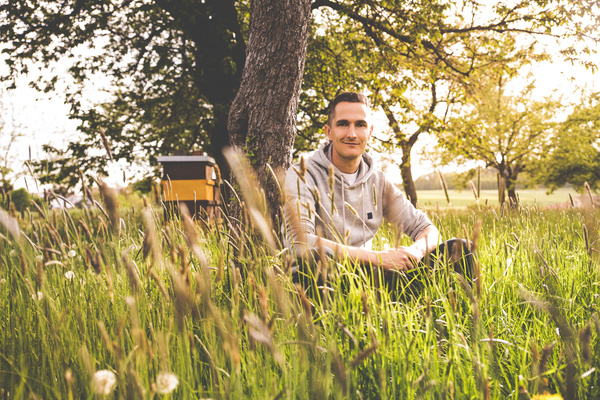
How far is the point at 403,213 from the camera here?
3.56 m

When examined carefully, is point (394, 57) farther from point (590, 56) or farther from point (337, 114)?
point (337, 114)

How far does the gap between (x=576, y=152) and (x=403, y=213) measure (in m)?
24.9

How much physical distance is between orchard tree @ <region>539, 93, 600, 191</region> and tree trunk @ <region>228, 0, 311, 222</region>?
24.1m

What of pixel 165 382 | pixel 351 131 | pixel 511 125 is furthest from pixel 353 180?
pixel 511 125

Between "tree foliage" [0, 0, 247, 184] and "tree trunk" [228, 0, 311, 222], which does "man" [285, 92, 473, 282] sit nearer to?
"tree trunk" [228, 0, 311, 222]

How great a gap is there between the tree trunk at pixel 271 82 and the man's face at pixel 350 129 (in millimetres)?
760

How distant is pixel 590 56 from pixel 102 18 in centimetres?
1161

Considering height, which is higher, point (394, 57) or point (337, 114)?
point (394, 57)

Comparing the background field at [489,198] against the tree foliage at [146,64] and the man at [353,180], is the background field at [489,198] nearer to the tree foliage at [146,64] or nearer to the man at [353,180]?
the man at [353,180]

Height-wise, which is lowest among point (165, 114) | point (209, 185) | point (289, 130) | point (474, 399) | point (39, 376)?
point (474, 399)

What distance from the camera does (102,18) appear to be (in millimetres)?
10102

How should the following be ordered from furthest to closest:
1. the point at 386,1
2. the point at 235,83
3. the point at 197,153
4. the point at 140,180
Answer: the point at 140,180
the point at 235,83
the point at 386,1
the point at 197,153

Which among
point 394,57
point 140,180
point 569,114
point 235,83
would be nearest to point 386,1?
point 394,57

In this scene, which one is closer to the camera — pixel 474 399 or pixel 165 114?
pixel 474 399
